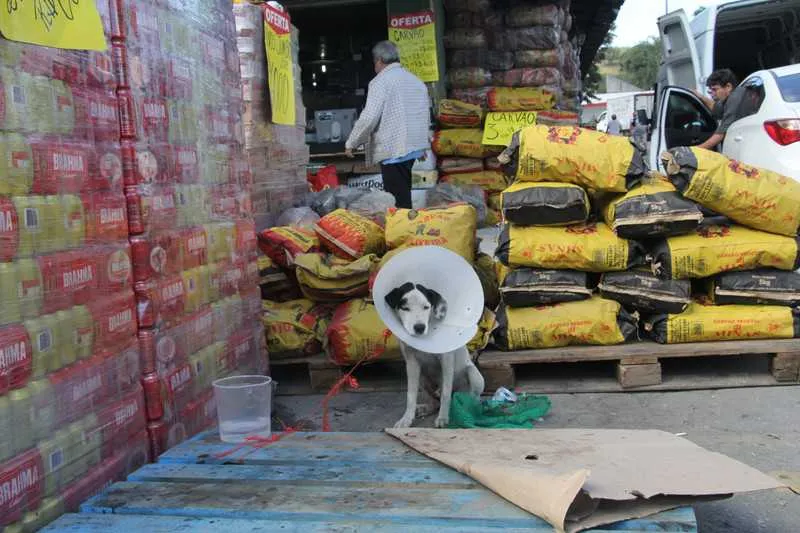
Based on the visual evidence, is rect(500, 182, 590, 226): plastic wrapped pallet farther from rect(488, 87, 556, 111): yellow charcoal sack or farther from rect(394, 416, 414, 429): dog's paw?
rect(488, 87, 556, 111): yellow charcoal sack

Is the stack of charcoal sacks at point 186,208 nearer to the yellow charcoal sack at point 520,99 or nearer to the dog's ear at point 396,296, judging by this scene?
the dog's ear at point 396,296

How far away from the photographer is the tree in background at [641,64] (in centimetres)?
7331

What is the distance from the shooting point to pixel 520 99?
34.4ft

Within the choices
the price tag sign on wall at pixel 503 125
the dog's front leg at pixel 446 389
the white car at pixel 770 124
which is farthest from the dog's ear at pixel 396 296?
the price tag sign on wall at pixel 503 125

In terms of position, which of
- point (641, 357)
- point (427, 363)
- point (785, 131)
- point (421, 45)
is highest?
point (421, 45)

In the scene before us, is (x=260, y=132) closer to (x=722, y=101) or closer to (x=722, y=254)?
(x=722, y=254)

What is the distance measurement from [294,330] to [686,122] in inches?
263

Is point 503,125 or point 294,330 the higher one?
point 503,125

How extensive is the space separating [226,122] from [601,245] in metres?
2.22

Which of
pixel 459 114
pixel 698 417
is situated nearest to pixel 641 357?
pixel 698 417

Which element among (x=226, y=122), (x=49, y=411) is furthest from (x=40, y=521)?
(x=226, y=122)

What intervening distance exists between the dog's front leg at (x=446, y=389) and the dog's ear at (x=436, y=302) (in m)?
0.27

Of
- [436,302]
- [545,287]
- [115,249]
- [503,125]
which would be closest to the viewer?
[115,249]

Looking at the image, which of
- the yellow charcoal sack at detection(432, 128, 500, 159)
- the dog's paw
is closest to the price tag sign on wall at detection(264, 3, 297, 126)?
the dog's paw
